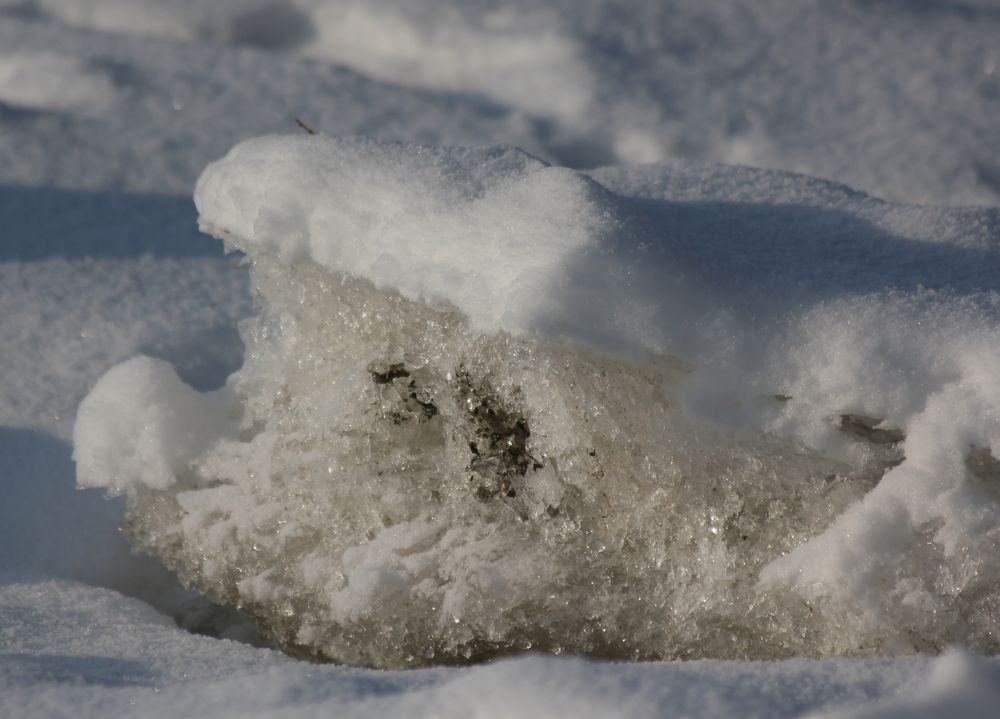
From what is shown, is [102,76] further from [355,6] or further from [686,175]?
[686,175]

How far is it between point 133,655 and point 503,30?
2.54m

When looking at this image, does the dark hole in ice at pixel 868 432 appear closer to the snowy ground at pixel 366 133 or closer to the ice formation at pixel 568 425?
the ice formation at pixel 568 425

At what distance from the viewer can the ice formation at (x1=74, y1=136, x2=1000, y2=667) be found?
1087 mm

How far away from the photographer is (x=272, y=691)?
35.5 inches

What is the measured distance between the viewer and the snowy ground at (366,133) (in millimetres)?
900

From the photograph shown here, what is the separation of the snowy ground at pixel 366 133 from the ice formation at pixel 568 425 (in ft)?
0.33

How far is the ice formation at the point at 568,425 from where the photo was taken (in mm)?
1087

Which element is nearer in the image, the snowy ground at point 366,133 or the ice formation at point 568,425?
the snowy ground at point 366,133

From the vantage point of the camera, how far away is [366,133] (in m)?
2.77

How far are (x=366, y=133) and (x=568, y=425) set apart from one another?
1745 mm

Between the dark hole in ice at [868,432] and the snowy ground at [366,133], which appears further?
the dark hole in ice at [868,432]

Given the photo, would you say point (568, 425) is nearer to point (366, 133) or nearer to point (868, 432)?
point (868, 432)

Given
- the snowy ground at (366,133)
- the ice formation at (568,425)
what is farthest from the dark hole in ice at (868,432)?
the snowy ground at (366,133)

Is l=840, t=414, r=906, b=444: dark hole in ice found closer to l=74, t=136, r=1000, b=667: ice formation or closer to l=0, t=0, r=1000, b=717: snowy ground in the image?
l=74, t=136, r=1000, b=667: ice formation
